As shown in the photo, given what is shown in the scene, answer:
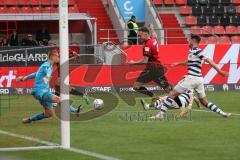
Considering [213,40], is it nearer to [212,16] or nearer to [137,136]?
[212,16]

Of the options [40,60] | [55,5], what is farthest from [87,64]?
[55,5]

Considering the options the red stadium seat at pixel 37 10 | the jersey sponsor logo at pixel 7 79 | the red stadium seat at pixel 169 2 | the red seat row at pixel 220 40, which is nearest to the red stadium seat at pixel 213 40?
the red seat row at pixel 220 40

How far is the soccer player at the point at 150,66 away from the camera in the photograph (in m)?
21.4

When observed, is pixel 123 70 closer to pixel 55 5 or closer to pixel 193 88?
pixel 55 5

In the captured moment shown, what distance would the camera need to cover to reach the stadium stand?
38219 mm

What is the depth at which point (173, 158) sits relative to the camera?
11.5 metres

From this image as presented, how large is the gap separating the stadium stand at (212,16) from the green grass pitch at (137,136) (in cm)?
1711

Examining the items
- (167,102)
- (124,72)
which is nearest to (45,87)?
(167,102)

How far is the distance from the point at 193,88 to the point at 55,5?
20.4 metres

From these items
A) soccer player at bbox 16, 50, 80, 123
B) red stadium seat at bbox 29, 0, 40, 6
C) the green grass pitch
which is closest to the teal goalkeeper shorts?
soccer player at bbox 16, 50, 80, 123

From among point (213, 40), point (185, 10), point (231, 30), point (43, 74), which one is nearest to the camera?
point (43, 74)

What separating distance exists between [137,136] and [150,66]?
879cm

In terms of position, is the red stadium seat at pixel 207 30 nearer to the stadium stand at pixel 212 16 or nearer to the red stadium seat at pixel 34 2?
the stadium stand at pixel 212 16

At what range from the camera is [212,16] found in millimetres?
39562
